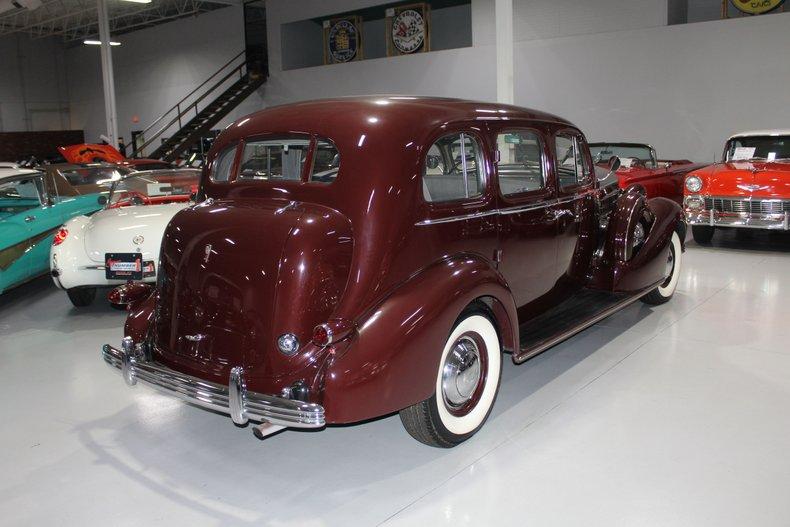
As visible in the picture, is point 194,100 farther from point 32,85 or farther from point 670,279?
point 670,279

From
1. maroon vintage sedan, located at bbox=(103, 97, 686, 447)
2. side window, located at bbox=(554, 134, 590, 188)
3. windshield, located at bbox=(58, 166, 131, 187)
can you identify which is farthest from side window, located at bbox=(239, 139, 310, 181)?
windshield, located at bbox=(58, 166, 131, 187)

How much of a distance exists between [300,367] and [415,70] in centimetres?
1481

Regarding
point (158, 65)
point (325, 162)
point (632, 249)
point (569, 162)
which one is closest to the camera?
point (325, 162)

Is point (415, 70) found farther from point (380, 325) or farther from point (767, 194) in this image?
point (380, 325)

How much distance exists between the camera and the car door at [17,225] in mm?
6383

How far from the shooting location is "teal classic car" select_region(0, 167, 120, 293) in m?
6.45

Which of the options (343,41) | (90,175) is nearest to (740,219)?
(90,175)

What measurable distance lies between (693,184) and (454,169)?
19.3 ft

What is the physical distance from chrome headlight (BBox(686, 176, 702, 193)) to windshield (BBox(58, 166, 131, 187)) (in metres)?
7.27

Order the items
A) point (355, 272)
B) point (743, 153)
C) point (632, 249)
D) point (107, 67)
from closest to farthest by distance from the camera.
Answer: point (355, 272) < point (632, 249) < point (743, 153) < point (107, 67)

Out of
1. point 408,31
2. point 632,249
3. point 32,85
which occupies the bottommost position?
point 632,249

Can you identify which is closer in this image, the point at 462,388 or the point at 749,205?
the point at 462,388

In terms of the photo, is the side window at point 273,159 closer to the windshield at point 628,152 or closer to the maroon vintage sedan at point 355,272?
the maroon vintage sedan at point 355,272

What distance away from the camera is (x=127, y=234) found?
6.00m
